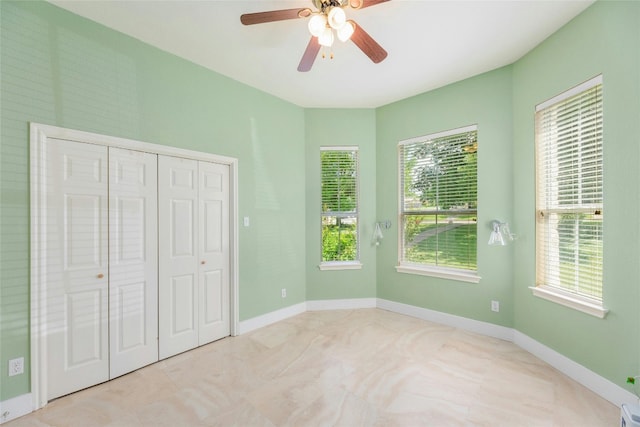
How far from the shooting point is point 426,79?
3.21 meters

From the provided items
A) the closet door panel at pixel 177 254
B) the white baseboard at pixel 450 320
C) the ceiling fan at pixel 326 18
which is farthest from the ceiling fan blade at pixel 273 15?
the white baseboard at pixel 450 320

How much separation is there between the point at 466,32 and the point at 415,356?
297 centimetres

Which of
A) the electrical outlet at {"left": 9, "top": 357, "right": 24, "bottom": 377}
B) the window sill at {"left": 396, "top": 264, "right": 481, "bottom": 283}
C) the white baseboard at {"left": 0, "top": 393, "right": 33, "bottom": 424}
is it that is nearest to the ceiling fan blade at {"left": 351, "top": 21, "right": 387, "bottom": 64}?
the window sill at {"left": 396, "top": 264, "right": 481, "bottom": 283}

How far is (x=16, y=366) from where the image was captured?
1885 mm

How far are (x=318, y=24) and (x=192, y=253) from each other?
7.76 feet

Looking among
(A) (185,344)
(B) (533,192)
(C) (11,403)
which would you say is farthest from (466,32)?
(C) (11,403)

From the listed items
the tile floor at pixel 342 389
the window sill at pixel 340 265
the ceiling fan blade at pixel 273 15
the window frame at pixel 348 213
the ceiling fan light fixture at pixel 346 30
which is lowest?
the tile floor at pixel 342 389

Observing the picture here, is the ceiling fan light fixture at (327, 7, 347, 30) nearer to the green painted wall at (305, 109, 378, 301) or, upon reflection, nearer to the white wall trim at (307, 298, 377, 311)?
the green painted wall at (305, 109, 378, 301)

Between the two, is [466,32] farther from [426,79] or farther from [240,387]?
[240,387]

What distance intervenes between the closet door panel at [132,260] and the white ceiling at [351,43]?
1.10 m

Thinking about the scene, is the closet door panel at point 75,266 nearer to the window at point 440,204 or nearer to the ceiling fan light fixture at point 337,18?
the ceiling fan light fixture at point 337,18

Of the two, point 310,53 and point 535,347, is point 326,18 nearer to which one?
point 310,53

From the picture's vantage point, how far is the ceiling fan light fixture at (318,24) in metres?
1.71

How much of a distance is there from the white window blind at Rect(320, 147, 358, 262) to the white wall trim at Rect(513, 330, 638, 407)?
2135 mm
